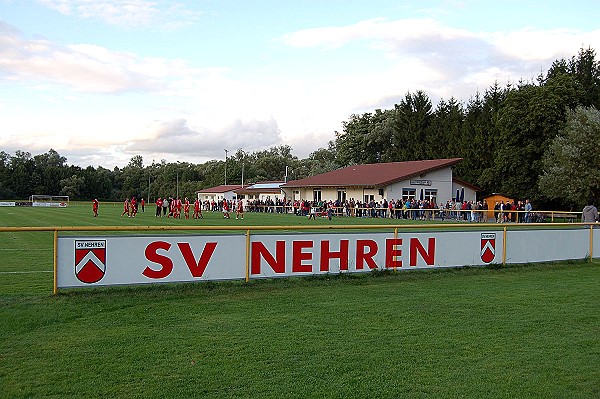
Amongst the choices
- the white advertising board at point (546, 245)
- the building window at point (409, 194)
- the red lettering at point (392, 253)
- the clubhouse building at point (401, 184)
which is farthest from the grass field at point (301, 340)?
the building window at point (409, 194)

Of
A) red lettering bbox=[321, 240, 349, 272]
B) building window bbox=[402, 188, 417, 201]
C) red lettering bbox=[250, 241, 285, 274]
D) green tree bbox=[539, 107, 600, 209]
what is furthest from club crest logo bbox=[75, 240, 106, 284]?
building window bbox=[402, 188, 417, 201]

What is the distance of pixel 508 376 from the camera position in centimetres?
604

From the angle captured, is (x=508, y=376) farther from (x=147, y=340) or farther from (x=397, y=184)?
(x=397, y=184)

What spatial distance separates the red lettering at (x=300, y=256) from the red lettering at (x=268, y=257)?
232 mm

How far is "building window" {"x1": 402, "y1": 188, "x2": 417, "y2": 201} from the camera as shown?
2045 inches

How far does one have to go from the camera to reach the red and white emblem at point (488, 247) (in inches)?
561

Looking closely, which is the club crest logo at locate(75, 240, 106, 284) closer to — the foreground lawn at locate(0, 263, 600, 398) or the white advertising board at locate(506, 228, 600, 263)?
the foreground lawn at locate(0, 263, 600, 398)

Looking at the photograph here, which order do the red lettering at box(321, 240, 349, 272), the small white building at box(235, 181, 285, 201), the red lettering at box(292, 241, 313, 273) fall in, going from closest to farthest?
the red lettering at box(292, 241, 313, 273), the red lettering at box(321, 240, 349, 272), the small white building at box(235, 181, 285, 201)

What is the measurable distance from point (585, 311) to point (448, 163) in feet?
149

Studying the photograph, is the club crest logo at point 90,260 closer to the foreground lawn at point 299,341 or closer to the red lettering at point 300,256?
the foreground lawn at point 299,341

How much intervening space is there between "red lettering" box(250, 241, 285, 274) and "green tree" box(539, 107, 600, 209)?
3858 cm

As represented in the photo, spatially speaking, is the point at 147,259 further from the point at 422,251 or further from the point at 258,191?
the point at 258,191

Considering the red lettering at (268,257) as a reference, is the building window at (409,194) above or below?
above

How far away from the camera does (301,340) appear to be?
7309 mm
